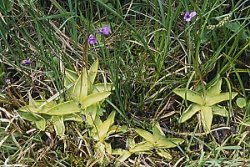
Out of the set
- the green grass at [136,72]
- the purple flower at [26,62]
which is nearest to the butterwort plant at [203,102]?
the green grass at [136,72]

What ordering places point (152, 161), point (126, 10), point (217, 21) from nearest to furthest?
point (152, 161)
point (217, 21)
point (126, 10)

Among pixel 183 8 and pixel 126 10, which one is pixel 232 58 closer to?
pixel 183 8

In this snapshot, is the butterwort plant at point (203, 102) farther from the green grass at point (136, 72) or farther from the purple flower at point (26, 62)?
the purple flower at point (26, 62)

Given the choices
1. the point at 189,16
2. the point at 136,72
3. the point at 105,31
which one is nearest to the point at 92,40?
the point at 105,31

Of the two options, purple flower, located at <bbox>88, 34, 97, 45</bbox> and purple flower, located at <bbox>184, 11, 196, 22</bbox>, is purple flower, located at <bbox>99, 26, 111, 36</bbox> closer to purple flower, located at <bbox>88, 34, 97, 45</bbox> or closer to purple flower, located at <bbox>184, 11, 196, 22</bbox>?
purple flower, located at <bbox>88, 34, 97, 45</bbox>

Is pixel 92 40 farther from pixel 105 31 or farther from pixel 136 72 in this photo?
pixel 136 72

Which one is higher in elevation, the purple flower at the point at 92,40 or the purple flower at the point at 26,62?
the purple flower at the point at 92,40

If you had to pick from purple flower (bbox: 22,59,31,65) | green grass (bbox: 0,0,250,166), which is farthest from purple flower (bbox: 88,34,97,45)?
purple flower (bbox: 22,59,31,65)

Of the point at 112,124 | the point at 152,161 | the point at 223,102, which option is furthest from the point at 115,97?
the point at 223,102
